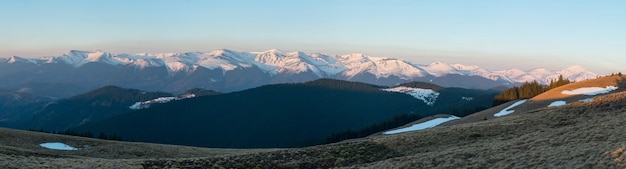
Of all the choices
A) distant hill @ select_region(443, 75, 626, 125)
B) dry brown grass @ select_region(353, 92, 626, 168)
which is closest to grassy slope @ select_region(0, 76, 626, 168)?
dry brown grass @ select_region(353, 92, 626, 168)

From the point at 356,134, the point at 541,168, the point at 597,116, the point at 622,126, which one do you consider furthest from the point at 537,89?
the point at 541,168

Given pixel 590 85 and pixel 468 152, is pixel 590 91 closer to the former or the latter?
pixel 590 85

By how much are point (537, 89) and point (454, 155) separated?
4635 inches

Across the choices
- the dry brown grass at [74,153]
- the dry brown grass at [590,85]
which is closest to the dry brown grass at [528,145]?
the dry brown grass at [74,153]

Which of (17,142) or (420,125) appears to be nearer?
(17,142)

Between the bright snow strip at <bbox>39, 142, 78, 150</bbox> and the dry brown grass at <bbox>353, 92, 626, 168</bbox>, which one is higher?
the dry brown grass at <bbox>353, 92, 626, 168</bbox>

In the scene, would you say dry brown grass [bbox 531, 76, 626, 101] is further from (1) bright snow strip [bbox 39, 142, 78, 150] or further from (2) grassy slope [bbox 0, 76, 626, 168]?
(1) bright snow strip [bbox 39, 142, 78, 150]

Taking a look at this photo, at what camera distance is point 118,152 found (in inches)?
2148

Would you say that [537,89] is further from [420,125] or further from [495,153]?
[495,153]

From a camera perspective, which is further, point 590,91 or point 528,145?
point 590,91

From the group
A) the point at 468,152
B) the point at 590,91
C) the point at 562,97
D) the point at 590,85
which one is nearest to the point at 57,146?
the point at 468,152

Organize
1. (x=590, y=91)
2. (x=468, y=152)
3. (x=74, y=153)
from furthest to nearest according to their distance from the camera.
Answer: (x=590, y=91) → (x=74, y=153) → (x=468, y=152)

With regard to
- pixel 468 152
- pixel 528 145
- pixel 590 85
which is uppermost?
pixel 590 85

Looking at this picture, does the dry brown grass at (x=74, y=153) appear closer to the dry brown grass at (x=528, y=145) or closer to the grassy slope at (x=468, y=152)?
the grassy slope at (x=468, y=152)
